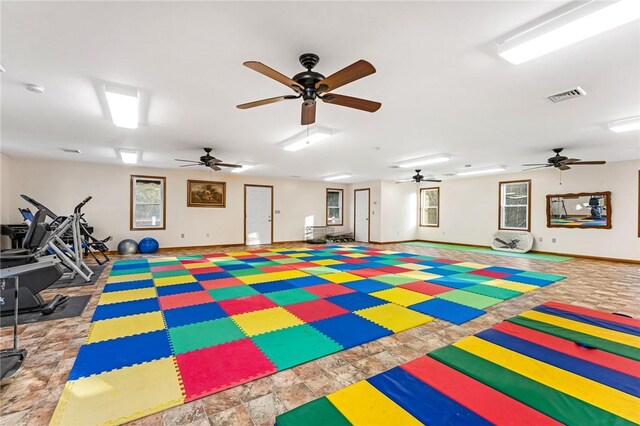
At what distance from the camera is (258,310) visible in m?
3.82

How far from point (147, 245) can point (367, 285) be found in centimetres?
737

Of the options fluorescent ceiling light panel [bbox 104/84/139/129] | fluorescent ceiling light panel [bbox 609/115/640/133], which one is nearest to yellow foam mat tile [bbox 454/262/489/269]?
fluorescent ceiling light panel [bbox 609/115/640/133]

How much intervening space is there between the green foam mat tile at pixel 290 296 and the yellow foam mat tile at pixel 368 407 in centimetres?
211

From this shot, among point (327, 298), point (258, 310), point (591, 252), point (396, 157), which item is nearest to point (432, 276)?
point (327, 298)

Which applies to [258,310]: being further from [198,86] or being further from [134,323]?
[198,86]

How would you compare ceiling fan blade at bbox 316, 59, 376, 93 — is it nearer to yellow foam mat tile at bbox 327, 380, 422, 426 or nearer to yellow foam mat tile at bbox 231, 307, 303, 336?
yellow foam mat tile at bbox 327, 380, 422, 426

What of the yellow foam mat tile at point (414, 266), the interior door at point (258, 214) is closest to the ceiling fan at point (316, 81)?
the yellow foam mat tile at point (414, 266)

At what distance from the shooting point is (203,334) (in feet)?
10.1

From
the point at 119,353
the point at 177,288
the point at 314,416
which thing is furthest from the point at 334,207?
the point at 314,416

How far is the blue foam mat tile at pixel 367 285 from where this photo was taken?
4848 mm

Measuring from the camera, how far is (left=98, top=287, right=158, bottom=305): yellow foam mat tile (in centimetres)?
416

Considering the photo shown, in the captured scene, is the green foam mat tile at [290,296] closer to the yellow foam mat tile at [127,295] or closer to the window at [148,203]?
the yellow foam mat tile at [127,295]

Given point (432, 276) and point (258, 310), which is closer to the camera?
point (258, 310)

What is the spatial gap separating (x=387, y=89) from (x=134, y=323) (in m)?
4.09
